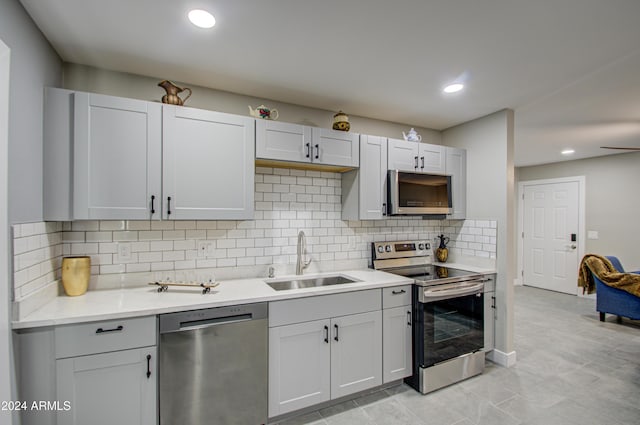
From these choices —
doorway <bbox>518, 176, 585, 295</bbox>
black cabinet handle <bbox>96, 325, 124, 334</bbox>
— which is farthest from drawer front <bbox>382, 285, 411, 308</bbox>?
doorway <bbox>518, 176, 585, 295</bbox>

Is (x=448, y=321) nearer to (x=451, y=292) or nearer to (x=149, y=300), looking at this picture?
(x=451, y=292)

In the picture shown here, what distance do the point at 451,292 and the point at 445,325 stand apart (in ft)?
0.99

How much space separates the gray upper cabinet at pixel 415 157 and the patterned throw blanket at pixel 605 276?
291 cm

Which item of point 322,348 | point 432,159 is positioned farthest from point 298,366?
point 432,159

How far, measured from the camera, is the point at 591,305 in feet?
16.3

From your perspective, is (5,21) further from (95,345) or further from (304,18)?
(95,345)

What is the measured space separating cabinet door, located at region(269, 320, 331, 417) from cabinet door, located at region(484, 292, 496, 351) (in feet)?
5.69

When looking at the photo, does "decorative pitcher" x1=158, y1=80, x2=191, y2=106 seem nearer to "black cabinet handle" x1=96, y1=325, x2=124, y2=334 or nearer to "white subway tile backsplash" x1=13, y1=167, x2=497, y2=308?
"white subway tile backsplash" x1=13, y1=167, x2=497, y2=308

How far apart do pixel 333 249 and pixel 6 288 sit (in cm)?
228

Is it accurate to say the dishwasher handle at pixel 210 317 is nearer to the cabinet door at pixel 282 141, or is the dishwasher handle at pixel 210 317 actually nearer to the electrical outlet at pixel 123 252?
the electrical outlet at pixel 123 252

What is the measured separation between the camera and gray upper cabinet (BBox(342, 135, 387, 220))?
2804 millimetres

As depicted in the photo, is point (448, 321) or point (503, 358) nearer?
point (448, 321)

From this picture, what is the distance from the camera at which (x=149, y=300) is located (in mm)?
1915

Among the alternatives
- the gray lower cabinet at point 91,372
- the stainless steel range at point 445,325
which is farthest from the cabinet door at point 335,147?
the gray lower cabinet at point 91,372
